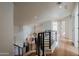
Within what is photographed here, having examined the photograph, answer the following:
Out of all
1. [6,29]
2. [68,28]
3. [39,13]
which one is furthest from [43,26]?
[6,29]

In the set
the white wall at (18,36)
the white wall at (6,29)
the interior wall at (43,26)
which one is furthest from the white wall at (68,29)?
the white wall at (6,29)

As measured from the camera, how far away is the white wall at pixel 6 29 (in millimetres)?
1431

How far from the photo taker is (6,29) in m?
1.48

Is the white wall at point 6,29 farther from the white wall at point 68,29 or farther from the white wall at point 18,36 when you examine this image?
the white wall at point 68,29

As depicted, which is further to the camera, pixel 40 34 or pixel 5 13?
pixel 40 34

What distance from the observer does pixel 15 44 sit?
153cm

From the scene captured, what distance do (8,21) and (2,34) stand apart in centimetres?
16

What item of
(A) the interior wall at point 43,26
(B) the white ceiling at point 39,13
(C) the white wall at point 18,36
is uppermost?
(B) the white ceiling at point 39,13

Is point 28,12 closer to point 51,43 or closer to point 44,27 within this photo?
point 44,27

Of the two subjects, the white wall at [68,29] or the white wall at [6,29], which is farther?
the white wall at [68,29]

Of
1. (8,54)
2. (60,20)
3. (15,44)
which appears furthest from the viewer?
(60,20)

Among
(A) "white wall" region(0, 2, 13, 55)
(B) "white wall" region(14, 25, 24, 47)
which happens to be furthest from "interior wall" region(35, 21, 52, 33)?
(A) "white wall" region(0, 2, 13, 55)

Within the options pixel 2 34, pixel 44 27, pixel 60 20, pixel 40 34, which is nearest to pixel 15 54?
pixel 2 34

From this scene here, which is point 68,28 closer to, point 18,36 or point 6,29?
point 18,36
